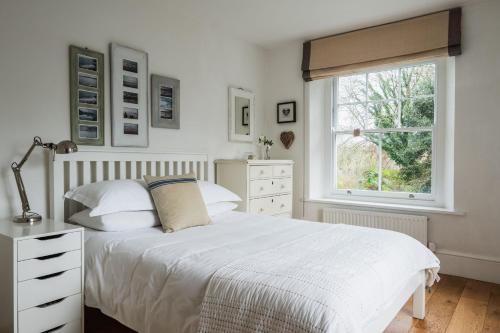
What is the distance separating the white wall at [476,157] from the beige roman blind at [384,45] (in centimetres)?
14

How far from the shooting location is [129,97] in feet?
8.86

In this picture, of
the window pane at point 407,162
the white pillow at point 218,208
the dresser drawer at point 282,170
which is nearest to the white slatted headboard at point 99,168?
the white pillow at point 218,208

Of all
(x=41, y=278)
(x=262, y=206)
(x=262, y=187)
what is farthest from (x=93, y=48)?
(x=262, y=206)

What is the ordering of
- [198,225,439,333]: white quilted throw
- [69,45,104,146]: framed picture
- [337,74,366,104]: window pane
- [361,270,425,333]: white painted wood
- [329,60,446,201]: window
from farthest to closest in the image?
[337,74,366,104]: window pane, [329,60,446,201]: window, [69,45,104,146]: framed picture, [361,270,425,333]: white painted wood, [198,225,439,333]: white quilted throw

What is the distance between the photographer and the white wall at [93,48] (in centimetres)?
210

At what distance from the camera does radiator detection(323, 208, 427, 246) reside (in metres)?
3.18

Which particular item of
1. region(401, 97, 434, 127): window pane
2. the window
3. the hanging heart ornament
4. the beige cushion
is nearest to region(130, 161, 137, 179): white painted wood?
the beige cushion

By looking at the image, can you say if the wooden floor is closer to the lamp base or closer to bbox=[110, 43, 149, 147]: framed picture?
the lamp base

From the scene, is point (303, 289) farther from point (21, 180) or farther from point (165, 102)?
point (165, 102)

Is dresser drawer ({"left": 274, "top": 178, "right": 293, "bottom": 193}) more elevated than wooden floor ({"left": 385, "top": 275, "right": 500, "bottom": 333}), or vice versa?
dresser drawer ({"left": 274, "top": 178, "right": 293, "bottom": 193})

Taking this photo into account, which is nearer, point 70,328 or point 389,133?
point 70,328

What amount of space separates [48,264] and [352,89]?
3300 millimetres

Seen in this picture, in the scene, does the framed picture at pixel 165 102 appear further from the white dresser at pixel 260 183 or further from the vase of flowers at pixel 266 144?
the vase of flowers at pixel 266 144

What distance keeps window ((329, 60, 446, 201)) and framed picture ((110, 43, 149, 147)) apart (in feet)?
7.11
